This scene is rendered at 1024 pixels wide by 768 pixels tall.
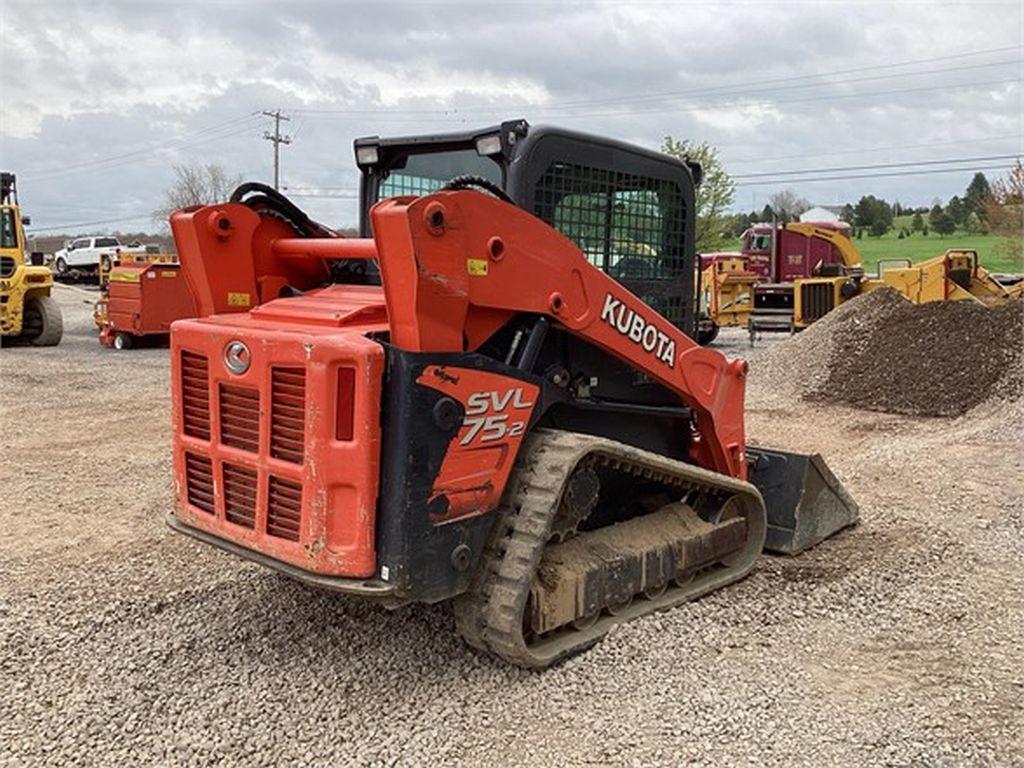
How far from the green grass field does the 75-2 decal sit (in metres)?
38.0

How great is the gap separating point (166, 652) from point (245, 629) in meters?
0.36

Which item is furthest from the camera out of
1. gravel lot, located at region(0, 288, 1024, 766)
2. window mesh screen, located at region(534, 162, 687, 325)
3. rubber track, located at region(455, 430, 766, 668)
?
window mesh screen, located at region(534, 162, 687, 325)

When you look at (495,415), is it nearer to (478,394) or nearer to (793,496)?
(478,394)

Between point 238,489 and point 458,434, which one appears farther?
point 238,489

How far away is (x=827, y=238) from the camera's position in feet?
73.4

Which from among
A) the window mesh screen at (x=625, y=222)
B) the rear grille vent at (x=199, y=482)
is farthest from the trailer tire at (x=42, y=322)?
the window mesh screen at (x=625, y=222)

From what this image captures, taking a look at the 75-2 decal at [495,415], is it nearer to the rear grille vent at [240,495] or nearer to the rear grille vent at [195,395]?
the rear grille vent at [240,495]

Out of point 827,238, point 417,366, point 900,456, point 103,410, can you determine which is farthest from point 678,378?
point 827,238

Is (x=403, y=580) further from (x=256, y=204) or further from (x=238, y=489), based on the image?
(x=256, y=204)

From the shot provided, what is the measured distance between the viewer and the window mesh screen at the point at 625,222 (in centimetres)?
423

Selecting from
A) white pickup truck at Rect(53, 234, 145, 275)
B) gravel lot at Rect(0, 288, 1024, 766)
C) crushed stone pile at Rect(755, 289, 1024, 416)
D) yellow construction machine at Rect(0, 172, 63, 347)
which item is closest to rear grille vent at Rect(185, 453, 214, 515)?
gravel lot at Rect(0, 288, 1024, 766)

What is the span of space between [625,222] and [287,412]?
1.98 metres

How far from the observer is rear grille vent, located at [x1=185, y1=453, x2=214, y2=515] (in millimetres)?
3865

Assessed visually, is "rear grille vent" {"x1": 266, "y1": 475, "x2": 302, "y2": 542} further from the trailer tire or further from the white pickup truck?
the white pickup truck
